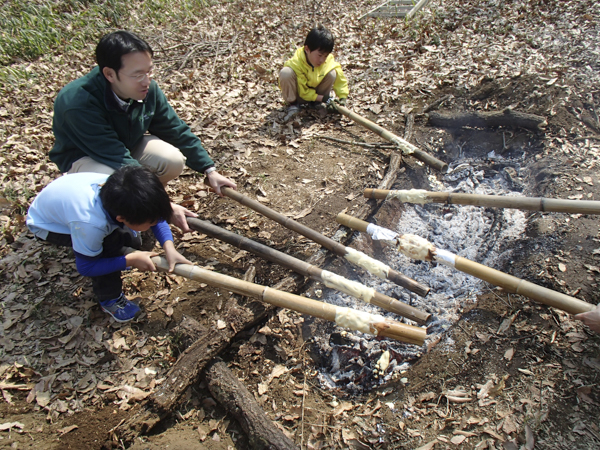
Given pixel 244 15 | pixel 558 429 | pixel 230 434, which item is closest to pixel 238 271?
pixel 230 434

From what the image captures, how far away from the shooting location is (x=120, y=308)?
3406mm

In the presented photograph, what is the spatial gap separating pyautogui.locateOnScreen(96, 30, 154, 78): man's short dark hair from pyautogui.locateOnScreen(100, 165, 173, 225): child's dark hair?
118cm

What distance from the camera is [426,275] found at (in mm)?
4066

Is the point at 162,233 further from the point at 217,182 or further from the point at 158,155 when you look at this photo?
the point at 158,155

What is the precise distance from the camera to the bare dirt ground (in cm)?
269

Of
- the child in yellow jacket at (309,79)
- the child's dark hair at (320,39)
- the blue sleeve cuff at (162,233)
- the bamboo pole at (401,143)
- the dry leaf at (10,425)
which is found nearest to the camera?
the dry leaf at (10,425)

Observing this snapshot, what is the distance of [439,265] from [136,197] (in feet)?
11.0

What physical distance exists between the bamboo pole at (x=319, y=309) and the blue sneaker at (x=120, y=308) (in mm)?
691

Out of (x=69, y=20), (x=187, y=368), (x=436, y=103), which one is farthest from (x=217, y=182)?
(x=69, y=20)

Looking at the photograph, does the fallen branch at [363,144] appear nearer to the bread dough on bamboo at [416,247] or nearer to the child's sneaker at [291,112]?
the child's sneaker at [291,112]

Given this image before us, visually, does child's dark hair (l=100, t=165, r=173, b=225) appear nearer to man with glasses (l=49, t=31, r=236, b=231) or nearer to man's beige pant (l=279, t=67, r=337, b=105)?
man with glasses (l=49, t=31, r=236, b=231)

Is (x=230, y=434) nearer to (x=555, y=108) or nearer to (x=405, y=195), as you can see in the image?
(x=405, y=195)

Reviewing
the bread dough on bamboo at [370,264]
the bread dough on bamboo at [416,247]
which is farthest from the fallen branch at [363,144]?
the bread dough on bamboo at [370,264]

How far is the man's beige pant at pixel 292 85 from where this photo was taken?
246 inches
